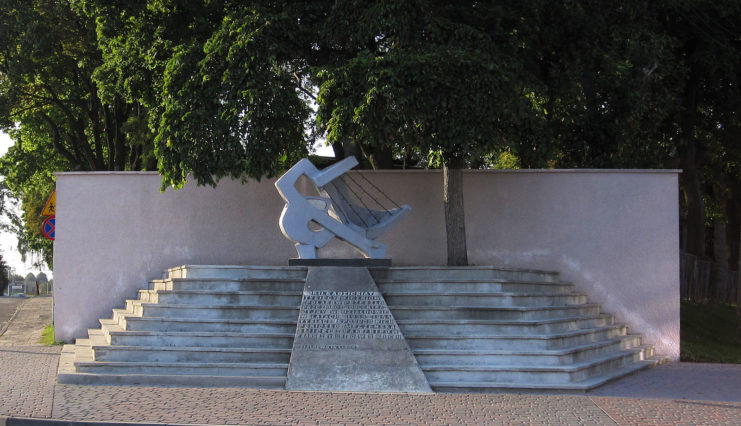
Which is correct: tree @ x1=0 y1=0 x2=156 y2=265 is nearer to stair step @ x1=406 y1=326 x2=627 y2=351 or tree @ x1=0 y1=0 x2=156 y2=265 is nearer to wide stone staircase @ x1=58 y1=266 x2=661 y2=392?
wide stone staircase @ x1=58 y1=266 x2=661 y2=392

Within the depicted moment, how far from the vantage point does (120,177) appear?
14.4 m

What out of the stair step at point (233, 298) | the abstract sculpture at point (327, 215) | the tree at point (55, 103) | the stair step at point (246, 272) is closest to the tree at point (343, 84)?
the abstract sculpture at point (327, 215)

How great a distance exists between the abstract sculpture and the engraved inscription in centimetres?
130

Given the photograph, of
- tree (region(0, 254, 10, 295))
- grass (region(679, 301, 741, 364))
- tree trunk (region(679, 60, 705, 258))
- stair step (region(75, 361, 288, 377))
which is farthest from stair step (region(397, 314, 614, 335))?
tree (region(0, 254, 10, 295))

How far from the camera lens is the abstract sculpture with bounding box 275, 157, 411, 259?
458 inches

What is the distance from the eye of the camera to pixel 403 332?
10461 millimetres

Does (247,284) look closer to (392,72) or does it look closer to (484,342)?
(484,342)

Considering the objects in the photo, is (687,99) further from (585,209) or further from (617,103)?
(585,209)

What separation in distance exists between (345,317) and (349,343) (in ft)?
1.63

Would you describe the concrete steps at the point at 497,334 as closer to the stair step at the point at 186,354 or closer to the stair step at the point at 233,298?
the stair step at the point at 233,298

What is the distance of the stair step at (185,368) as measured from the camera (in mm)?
9844

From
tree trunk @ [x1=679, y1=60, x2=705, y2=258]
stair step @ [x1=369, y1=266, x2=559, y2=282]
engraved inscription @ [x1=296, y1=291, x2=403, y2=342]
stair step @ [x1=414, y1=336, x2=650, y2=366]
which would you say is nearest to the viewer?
stair step @ [x1=414, y1=336, x2=650, y2=366]

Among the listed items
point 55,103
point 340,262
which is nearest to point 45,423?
point 340,262

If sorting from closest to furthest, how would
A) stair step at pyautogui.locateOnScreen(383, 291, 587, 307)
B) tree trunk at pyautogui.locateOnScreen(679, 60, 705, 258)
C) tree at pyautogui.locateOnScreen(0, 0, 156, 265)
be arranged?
stair step at pyautogui.locateOnScreen(383, 291, 587, 307), tree at pyautogui.locateOnScreen(0, 0, 156, 265), tree trunk at pyautogui.locateOnScreen(679, 60, 705, 258)
